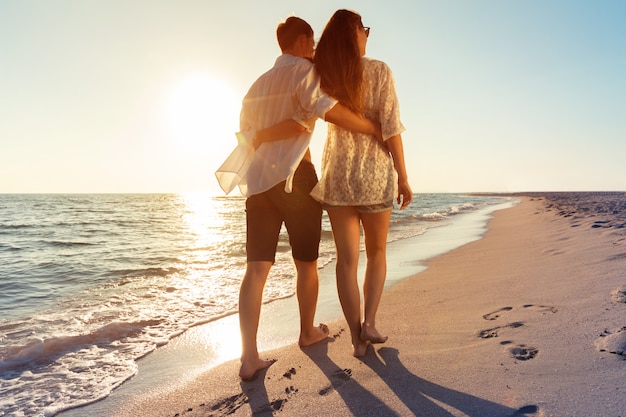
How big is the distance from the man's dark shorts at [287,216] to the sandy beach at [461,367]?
0.73m

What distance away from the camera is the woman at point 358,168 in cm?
244

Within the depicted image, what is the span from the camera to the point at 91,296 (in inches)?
205

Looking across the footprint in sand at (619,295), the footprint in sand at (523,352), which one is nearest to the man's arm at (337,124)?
the footprint in sand at (523,352)

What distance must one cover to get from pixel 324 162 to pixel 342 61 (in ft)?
2.03

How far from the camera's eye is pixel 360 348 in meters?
2.58

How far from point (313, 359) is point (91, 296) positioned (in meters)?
3.76

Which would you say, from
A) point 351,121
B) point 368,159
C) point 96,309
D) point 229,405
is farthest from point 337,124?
point 96,309

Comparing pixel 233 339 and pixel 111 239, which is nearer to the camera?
pixel 233 339

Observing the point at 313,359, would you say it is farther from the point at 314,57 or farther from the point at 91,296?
the point at 91,296

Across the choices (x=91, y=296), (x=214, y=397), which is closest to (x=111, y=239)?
(x=91, y=296)

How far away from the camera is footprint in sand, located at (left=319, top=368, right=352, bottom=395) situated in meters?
2.15

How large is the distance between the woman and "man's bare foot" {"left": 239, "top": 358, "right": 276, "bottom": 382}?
1.90 ft

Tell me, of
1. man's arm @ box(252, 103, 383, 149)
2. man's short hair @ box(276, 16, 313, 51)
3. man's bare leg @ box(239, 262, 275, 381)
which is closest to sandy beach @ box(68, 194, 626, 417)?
man's bare leg @ box(239, 262, 275, 381)

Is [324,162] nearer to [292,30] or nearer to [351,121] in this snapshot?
[351,121]
